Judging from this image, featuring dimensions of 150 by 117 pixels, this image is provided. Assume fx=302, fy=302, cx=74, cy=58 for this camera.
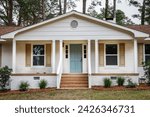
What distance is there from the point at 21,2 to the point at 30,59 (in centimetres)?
1558

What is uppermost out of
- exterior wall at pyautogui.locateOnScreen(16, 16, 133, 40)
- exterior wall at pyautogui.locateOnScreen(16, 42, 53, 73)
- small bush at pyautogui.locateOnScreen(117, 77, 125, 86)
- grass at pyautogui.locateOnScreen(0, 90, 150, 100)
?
exterior wall at pyautogui.locateOnScreen(16, 16, 133, 40)

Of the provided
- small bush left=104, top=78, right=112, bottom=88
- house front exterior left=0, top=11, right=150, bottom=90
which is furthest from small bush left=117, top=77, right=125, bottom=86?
small bush left=104, top=78, right=112, bottom=88

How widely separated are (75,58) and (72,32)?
80.7 inches

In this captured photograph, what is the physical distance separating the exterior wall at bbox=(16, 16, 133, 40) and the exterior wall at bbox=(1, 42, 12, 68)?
77.5 inches

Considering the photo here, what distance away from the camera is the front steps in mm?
16734

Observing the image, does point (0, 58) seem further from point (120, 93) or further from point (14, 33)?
point (120, 93)

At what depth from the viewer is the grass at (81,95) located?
13421 mm

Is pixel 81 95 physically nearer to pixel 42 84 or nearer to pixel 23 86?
pixel 42 84

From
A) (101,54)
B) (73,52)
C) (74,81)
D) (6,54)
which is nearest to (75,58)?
(73,52)

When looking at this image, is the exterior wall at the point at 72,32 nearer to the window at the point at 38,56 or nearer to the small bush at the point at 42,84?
the window at the point at 38,56

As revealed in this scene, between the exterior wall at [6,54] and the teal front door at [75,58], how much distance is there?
408cm

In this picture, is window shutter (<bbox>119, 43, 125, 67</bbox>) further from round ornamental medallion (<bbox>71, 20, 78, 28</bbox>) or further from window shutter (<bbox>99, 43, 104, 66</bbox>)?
round ornamental medallion (<bbox>71, 20, 78, 28</bbox>)

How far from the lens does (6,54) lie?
1995 cm

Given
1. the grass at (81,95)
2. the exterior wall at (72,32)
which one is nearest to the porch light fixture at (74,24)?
the exterior wall at (72,32)
